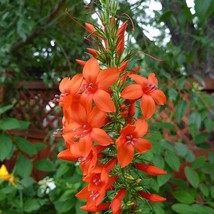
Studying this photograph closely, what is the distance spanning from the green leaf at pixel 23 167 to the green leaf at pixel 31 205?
147 mm

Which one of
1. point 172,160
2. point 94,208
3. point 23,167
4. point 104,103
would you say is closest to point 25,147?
point 23,167

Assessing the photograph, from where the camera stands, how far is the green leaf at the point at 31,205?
2029 millimetres

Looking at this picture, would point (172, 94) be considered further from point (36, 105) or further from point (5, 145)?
point (36, 105)

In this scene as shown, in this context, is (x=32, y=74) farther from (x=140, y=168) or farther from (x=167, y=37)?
(x=140, y=168)

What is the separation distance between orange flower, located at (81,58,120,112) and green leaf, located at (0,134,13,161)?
1232 millimetres

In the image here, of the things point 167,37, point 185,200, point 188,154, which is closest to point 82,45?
point 167,37

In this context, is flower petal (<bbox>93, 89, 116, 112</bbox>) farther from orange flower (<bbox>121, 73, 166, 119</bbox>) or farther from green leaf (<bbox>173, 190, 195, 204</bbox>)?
green leaf (<bbox>173, 190, 195, 204</bbox>)

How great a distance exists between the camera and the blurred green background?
1888 millimetres

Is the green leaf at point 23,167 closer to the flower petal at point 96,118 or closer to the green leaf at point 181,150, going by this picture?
the green leaf at point 181,150

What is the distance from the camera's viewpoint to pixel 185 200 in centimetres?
189

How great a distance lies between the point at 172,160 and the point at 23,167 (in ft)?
2.68

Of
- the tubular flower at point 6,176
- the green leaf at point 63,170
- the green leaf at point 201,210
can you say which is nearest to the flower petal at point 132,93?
the green leaf at point 201,210

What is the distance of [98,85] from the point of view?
782 millimetres

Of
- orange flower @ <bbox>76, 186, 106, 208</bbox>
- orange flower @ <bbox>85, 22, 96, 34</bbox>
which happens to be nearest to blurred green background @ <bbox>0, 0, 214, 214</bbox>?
orange flower @ <bbox>85, 22, 96, 34</bbox>
